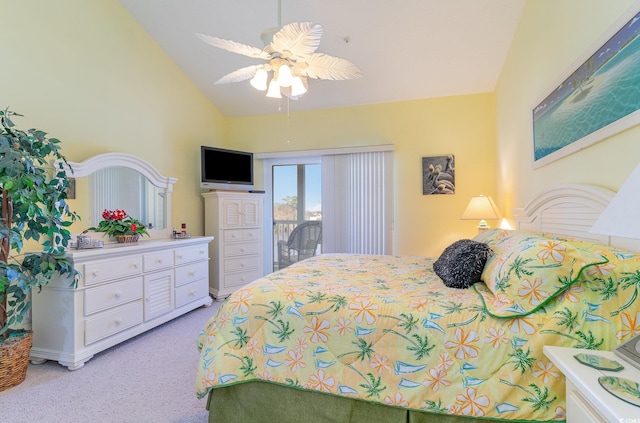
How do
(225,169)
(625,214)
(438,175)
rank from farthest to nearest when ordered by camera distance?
(225,169)
(438,175)
(625,214)

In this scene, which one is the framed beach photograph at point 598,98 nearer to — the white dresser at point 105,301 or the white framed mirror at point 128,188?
the white dresser at point 105,301

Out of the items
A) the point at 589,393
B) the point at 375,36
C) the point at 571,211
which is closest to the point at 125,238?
the point at 375,36

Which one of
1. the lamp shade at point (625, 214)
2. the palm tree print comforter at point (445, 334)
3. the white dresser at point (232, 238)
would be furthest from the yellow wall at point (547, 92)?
the white dresser at point (232, 238)

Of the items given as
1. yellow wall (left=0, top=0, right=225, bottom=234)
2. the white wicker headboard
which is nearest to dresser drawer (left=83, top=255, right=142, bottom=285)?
yellow wall (left=0, top=0, right=225, bottom=234)

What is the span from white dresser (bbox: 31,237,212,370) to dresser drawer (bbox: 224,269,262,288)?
0.89m

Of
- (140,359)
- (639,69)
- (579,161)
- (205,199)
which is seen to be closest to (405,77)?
(579,161)

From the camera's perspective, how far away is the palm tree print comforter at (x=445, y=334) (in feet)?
3.82

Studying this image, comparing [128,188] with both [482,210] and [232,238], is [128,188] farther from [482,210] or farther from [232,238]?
[482,210]

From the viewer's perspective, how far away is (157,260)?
2.84 m

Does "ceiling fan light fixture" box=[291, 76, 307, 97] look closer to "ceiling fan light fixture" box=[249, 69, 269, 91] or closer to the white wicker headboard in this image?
"ceiling fan light fixture" box=[249, 69, 269, 91]

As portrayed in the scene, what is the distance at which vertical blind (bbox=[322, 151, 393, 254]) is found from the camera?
4.02 metres

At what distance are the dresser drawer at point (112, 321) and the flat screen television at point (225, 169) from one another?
1.76m

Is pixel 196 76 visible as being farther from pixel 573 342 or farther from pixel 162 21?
pixel 573 342

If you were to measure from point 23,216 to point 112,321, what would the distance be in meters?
0.96
